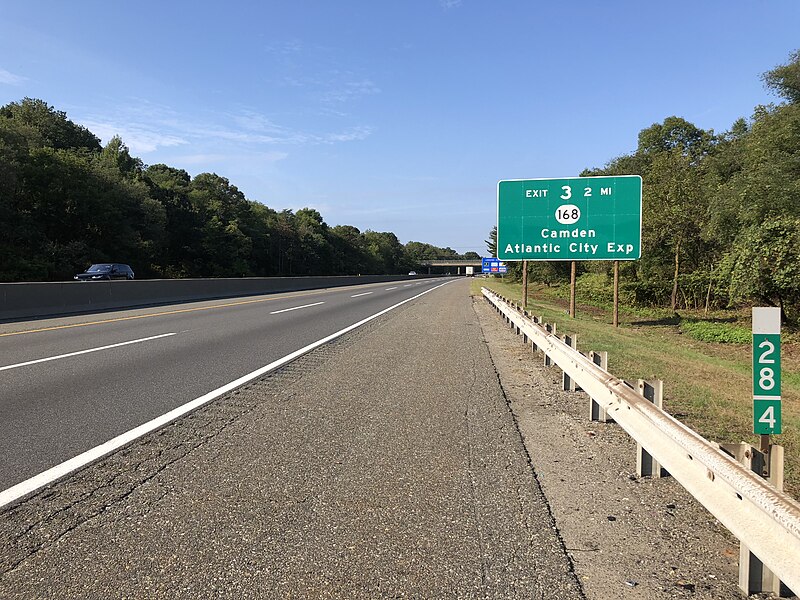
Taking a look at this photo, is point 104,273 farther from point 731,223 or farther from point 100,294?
point 731,223

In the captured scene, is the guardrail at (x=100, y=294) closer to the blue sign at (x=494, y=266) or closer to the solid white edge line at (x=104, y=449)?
the solid white edge line at (x=104, y=449)

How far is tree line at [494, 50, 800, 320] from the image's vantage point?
19.0m

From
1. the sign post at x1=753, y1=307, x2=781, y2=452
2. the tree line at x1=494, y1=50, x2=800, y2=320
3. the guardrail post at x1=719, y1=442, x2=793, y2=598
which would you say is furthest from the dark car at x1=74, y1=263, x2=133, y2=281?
the guardrail post at x1=719, y1=442, x2=793, y2=598

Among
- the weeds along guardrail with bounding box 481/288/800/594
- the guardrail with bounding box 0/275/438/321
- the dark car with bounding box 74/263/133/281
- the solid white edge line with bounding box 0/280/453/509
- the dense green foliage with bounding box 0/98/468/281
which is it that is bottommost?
the solid white edge line with bounding box 0/280/453/509

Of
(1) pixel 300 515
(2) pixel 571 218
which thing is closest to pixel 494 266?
(2) pixel 571 218

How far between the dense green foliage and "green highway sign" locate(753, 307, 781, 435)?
45.5m

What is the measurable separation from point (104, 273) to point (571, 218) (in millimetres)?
25652

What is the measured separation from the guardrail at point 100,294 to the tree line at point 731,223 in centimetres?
2381

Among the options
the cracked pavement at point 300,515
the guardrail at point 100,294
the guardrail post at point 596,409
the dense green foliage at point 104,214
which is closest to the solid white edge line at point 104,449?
the cracked pavement at point 300,515

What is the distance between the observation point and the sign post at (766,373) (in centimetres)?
325

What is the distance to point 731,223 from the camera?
2281cm

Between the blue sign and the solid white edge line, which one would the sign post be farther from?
the blue sign

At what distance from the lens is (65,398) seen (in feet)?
21.7

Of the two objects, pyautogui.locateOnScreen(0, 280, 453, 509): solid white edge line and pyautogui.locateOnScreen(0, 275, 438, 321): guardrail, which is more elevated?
pyautogui.locateOnScreen(0, 275, 438, 321): guardrail
